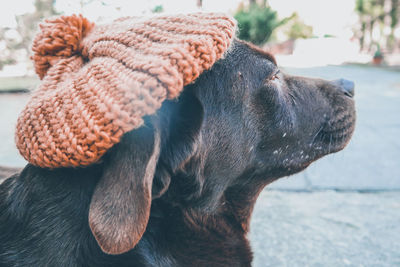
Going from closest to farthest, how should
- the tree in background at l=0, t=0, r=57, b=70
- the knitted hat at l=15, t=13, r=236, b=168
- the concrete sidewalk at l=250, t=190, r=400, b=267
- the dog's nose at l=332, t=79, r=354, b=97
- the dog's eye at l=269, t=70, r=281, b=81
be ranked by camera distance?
1. the knitted hat at l=15, t=13, r=236, b=168
2. the dog's eye at l=269, t=70, r=281, b=81
3. the dog's nose at l=332, t=79, r=354, b=97
4. the concrete sidewalk at l=250, t=190, r=400, b=267
5. the tree in background at l=0, t=0, r=57, b=70

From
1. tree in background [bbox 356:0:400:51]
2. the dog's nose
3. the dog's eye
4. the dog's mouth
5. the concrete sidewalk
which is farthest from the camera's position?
tree in background [bbox 356:0:400:51]

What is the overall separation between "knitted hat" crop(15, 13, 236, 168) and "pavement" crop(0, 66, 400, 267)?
4.97ft

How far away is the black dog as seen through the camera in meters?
1.12

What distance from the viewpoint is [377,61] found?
54.3 feet

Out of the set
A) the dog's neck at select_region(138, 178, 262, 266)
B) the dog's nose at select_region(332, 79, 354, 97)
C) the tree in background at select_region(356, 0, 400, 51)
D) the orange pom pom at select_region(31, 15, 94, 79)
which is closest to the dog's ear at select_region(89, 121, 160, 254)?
the dog's neck at select_region(138, 178, 262, 266)

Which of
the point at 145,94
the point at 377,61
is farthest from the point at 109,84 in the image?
the point at 377,61

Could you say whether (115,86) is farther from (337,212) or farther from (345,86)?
(337,212)

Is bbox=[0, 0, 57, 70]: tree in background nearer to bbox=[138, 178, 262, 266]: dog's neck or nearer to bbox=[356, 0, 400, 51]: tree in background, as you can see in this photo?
bbox=[138, 178, 262, 266]: dog's neck

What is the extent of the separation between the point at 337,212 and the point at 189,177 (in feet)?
5.93

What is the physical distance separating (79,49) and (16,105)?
708 cm

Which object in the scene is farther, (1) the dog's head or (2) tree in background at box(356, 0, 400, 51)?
(2) tree in background at box(356, 0, 400, 51)

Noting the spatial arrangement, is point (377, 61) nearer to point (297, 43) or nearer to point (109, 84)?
point (297, 43)

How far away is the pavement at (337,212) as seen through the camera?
2.19 m

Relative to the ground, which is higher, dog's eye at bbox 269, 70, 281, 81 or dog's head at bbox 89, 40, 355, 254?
dog's eye at bbox 269, 70, 281, 81
